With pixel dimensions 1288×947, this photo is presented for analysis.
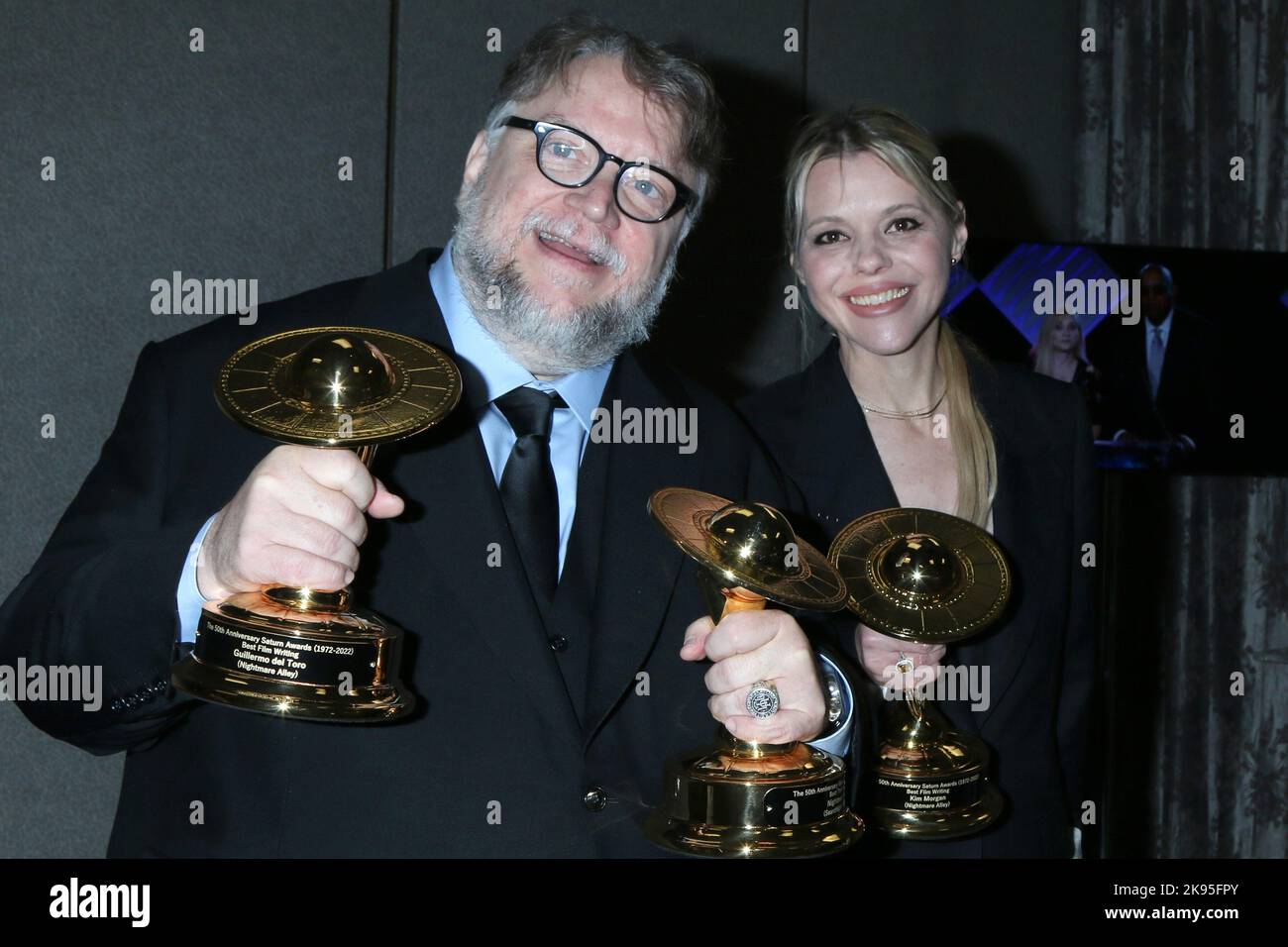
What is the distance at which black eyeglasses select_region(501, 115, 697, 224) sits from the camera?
2.11m

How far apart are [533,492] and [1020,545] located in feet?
4.52

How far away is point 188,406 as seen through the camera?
6.24ft

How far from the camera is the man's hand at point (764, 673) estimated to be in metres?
1.76

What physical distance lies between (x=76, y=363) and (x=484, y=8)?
159 centimetres

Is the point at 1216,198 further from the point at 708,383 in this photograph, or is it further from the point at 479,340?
the point at 479,340

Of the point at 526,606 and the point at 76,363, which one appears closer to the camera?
the point at 526,606

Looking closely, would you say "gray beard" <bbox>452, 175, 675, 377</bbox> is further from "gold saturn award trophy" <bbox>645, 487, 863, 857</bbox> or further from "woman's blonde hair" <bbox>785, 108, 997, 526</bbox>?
"woman's blonde hair" <bbox>785, 108, 997, 526</bbox>

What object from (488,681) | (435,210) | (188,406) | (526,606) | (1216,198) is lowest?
(488,681)

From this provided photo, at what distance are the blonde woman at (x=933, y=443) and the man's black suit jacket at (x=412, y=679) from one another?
0.78 meters

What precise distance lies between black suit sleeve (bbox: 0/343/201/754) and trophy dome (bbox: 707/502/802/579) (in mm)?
758

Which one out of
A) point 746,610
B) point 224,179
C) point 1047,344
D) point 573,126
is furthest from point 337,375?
point 1047,344

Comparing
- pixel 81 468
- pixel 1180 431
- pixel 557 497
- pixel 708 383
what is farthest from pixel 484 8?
pixel 1180 431

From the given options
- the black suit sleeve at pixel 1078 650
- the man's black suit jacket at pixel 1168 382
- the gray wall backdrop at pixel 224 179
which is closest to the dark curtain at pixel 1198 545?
the man's black suit jacket at pixel 1168 382

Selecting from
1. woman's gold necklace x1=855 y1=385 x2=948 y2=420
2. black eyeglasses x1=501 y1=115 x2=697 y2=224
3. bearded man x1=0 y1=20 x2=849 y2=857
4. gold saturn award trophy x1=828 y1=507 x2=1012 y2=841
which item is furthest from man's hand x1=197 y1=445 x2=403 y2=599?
woman's gold necklace x1=855 y1=385 x2=948 y2=420
